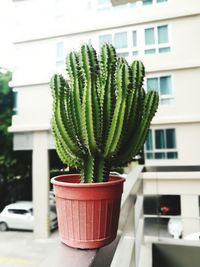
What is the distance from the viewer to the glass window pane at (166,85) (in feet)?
11.5

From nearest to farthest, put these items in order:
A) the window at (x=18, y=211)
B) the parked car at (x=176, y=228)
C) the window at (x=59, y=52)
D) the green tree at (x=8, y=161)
A: the green tree at (x=8, y=161) → the window at (x=18, y=211) → the window at (x=59, y=52) → the parked car at (x=176, y=228)

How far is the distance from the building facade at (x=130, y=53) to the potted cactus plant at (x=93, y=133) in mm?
2864

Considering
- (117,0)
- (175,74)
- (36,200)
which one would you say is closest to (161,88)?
(175,74)

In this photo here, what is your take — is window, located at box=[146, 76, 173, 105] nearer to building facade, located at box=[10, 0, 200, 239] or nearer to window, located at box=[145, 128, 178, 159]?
building facade, located at box=[10, 0, 200, 239]

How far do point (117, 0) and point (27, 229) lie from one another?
2787 mm

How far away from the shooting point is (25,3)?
3186mm

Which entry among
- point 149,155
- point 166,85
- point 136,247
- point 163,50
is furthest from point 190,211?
point 136,247

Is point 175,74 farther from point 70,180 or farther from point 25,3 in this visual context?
point 70,180

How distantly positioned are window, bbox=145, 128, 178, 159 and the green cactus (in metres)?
3.38

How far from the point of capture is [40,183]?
356 centimetres

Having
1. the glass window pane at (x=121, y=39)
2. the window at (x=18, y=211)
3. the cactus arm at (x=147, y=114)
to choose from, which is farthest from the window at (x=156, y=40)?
the cactus arm at (x=147, y=114)

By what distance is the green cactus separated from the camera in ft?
A: 1.31

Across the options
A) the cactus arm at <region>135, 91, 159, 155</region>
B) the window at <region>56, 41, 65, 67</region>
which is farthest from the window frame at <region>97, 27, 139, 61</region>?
the cactus arm at <region>135, 91, 159, 155</region>

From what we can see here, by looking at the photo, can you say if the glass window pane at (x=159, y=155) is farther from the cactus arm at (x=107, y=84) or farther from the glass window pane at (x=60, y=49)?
the cactus arm at (x=107, y=84)
